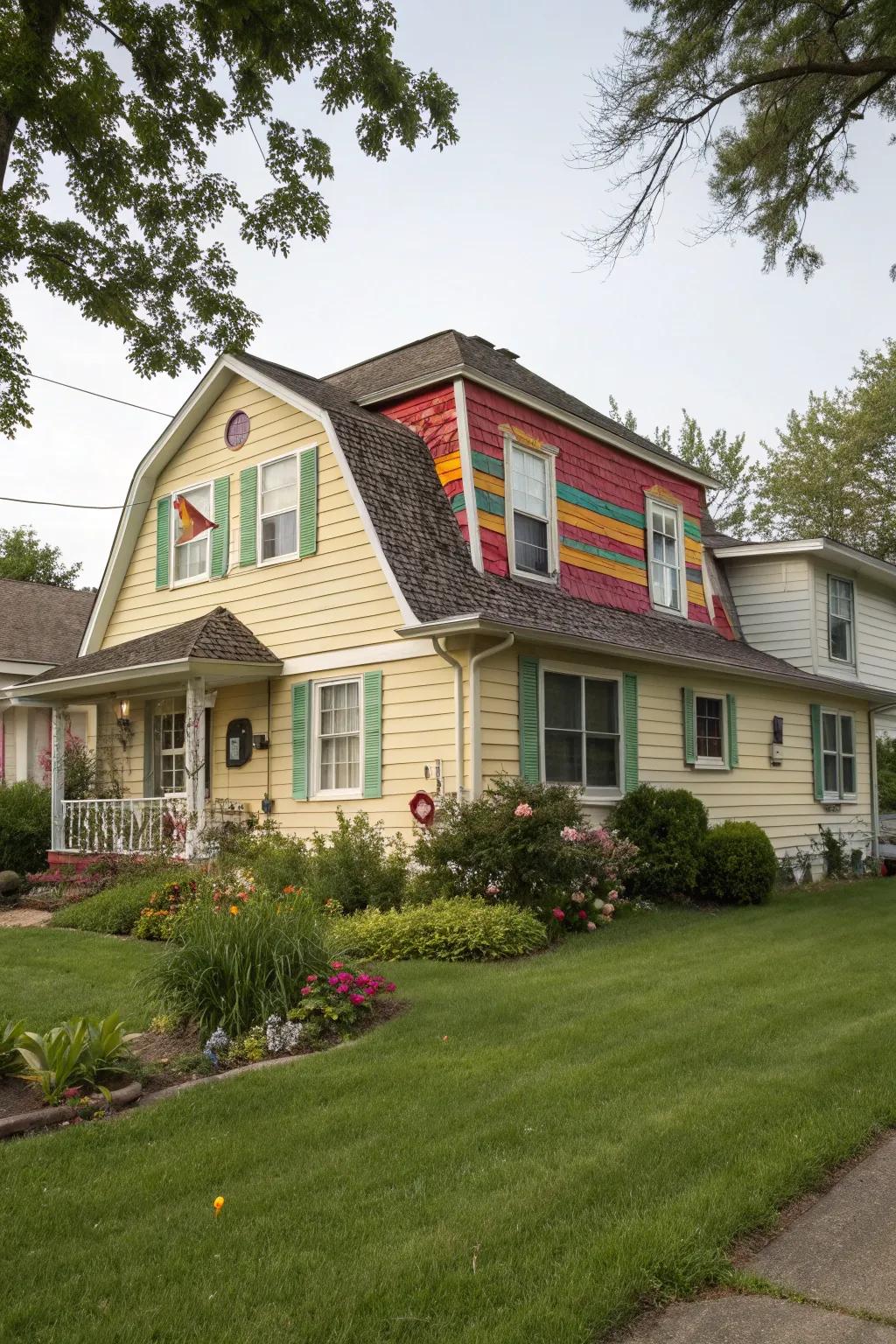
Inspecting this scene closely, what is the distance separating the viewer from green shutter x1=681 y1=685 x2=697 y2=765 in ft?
47.9

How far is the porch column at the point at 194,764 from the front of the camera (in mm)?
13289

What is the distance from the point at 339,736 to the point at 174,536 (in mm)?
4711

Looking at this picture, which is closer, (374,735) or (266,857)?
(374,735)

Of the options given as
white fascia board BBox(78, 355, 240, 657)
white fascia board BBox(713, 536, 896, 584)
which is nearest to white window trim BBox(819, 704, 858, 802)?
white fascia board BBox(713, 536, 896, 584)

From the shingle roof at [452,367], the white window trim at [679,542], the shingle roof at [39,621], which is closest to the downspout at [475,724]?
the shingle roof at [452,367]

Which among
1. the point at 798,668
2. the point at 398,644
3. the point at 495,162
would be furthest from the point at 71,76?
the point at 798,668

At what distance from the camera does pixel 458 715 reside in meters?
11.6

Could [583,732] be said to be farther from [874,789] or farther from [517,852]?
[874,789]

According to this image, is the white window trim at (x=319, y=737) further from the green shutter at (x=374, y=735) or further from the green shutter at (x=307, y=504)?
the green shutter at (x=307, y=504)

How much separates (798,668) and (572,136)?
10.2m

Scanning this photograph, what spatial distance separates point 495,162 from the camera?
9.45 meters

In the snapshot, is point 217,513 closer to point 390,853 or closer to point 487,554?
A: point 487,554

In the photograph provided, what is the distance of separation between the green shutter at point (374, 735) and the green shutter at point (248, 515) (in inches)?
117

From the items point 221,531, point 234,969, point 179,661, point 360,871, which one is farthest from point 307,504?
point 234,969
